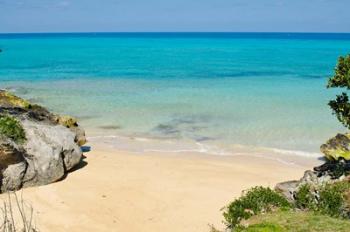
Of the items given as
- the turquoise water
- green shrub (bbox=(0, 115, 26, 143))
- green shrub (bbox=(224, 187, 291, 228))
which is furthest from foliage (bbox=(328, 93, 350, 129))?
green shrub (bbox=(0, 115, 26, 143))

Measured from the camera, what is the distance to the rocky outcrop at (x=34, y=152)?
46.3 feet

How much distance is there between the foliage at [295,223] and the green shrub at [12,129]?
8354mm

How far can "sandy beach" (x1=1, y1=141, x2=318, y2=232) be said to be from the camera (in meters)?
12.8

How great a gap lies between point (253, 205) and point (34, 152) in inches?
298

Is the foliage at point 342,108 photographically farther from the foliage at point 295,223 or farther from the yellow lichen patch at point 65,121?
the yellow lichen patch at point 65,121

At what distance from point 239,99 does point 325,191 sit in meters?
23.9

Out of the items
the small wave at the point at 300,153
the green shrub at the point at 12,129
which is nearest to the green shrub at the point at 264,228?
the green shrub at the point at 12,129

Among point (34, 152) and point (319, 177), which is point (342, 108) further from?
point (34, 152)

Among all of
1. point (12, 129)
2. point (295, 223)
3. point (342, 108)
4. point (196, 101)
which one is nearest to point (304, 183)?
point (342, 108)

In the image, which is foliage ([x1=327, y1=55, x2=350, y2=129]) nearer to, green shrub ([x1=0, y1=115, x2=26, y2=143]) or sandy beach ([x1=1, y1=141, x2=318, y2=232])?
sandy beach ([x1=1, y1=141, x2=318, y2=232])

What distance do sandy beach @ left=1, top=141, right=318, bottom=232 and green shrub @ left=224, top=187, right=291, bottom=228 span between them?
5.91 feet

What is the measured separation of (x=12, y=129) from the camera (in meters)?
15.0

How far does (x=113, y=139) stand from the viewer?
23.6 m

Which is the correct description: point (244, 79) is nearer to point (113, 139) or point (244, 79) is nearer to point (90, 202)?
point (113, 139)
